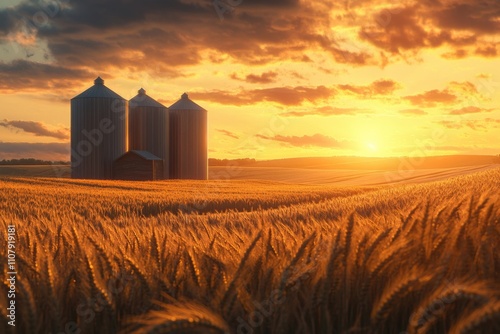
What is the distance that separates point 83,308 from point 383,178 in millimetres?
56327

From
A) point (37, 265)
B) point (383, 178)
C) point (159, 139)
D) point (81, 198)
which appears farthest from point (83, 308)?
point (383, 178)

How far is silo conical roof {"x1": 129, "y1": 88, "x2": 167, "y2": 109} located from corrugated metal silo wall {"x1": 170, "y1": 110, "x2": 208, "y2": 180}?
74.7 inches

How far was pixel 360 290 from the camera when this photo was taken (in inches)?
59.4

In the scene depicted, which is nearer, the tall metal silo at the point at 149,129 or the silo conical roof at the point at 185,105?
the tall metal silo at the point at 149,129

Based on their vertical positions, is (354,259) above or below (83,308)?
above

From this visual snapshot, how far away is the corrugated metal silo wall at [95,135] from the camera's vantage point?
36.7 metres

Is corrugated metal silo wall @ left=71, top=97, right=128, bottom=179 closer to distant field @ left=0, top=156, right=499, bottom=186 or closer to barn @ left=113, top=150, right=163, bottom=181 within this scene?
barn @ left=113, top=150, right=163, bottom=181

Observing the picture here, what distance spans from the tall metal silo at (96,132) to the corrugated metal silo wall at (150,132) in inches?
96.2

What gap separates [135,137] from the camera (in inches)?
1608

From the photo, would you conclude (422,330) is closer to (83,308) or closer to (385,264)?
(385,264)

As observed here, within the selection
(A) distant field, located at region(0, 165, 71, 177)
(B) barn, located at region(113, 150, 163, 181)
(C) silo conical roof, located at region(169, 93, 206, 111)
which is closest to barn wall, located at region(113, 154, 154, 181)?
(B) barn, located at region(113, 150, 163, 181)

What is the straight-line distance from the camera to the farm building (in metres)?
37.0

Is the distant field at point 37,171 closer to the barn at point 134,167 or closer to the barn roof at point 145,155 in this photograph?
the barn at point 134,167

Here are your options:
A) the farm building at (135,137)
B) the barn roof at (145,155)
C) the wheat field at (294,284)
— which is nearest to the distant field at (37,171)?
the farm building at (135,137)
